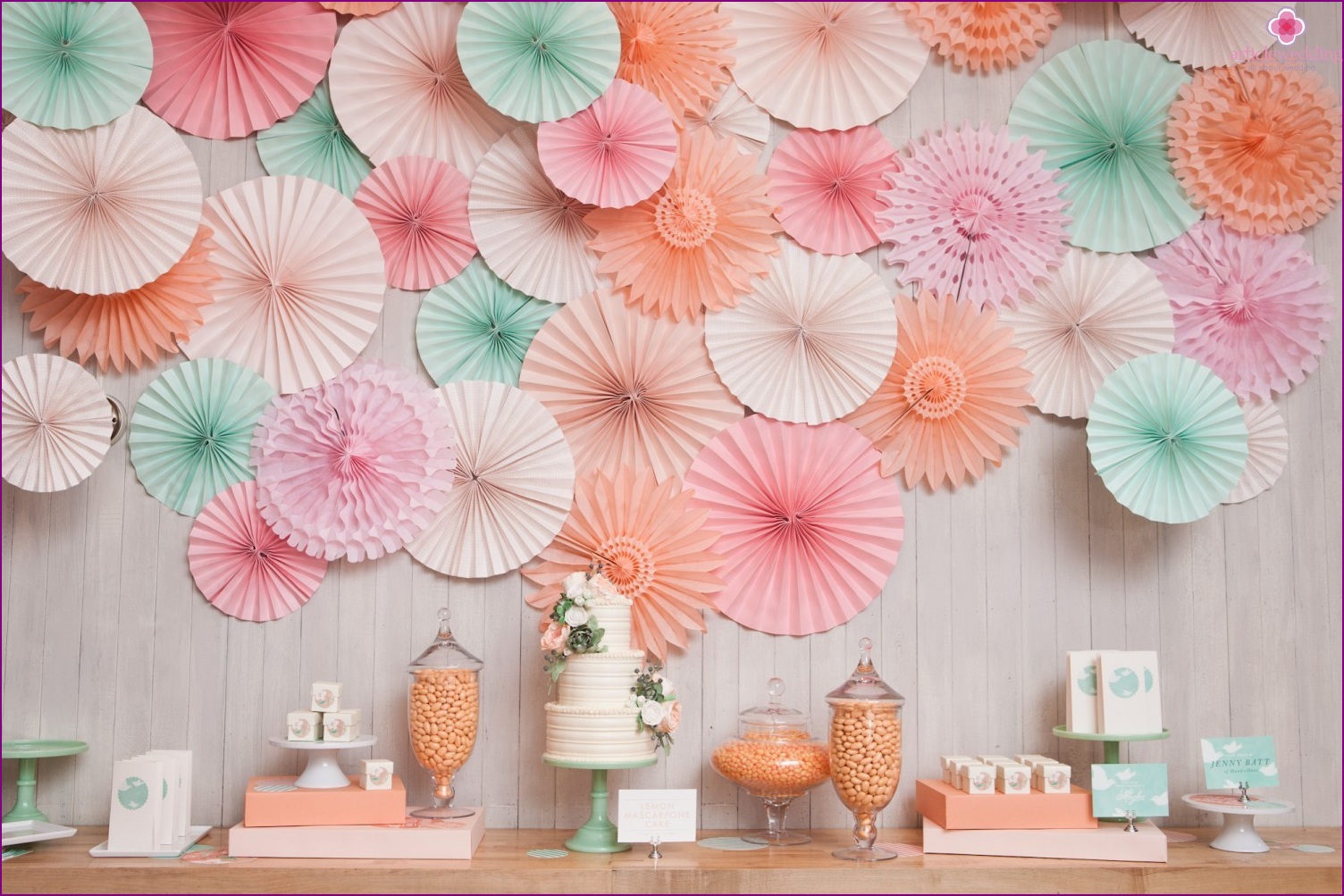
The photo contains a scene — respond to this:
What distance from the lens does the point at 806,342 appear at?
9.43 ft

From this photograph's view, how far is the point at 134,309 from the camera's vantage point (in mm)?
2824

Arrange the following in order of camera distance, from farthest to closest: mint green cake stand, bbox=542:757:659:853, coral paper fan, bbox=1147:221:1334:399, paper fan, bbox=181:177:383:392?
coral paper fan, bbox=1147:221:1334:399, paper fan, bbox=181:177:383:392, mint green cake stand, bbox=542:757:659:853

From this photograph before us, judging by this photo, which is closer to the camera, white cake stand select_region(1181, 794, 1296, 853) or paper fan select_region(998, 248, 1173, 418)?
white cake stand select_region(1181, 794, 1296, 853)

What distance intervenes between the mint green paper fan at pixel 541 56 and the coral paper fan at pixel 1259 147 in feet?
4.65

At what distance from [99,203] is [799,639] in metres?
1.87

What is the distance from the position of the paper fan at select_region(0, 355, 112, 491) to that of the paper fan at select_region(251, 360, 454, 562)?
360 mm

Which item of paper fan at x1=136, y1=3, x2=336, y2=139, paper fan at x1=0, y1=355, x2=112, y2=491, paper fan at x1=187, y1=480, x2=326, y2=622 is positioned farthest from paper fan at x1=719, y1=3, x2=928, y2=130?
paper fan at x1=0, y1=355, x2=112, y2=491

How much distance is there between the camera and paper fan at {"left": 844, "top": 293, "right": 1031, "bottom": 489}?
288 centimetres

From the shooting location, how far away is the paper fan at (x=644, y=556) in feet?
9.10

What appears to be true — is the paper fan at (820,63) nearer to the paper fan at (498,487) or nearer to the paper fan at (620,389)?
the paper fan at (620,389)

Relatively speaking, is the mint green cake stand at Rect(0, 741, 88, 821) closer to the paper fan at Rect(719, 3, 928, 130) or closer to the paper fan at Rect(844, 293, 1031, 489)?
the paper fan at Rect(844, 293, 1031, 489)

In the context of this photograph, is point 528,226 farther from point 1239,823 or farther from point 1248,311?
point 1239,823

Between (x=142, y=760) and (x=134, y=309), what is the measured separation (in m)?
1.04

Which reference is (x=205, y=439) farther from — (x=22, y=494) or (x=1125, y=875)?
(x=1125, y=875)
